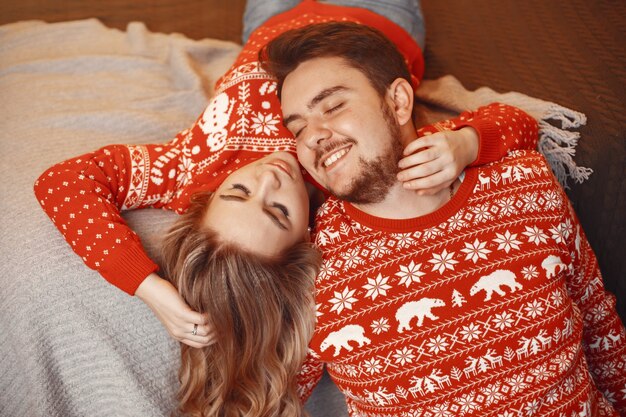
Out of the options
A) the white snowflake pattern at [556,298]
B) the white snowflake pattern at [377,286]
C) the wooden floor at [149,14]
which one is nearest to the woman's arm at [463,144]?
the white snowflake pattern at [377,286]

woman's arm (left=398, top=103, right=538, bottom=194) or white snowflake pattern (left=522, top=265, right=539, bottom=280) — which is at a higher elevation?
woman's arm (left=398, top=103, right=538, bottom=194)

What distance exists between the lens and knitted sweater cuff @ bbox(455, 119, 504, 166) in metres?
1.18

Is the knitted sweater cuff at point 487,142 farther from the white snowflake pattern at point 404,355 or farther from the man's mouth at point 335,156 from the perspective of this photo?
the white snowflake pattern at point 404,355

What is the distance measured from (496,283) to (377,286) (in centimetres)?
24

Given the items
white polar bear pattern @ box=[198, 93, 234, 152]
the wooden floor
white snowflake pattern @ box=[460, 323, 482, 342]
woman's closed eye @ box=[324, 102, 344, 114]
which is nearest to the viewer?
white snowflake pattern @ box=[460, 323, 482, 342]

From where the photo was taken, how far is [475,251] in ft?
3.52

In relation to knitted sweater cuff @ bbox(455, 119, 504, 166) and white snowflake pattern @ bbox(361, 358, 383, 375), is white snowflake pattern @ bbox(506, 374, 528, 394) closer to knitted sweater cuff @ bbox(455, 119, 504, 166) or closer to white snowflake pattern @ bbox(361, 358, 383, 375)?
white snowflake pattern @ bbox(361, 358, 383, 375)

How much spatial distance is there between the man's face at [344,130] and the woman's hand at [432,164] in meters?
0.05

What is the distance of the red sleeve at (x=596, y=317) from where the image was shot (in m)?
1.17

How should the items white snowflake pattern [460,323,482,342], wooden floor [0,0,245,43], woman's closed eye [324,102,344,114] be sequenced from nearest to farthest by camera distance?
white snowflake pattern [460,323,482,342] < woman's closed eye [324,102,344,114] < wooden floor [0,0,245,43]

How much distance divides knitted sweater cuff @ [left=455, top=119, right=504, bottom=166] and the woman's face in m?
0.42

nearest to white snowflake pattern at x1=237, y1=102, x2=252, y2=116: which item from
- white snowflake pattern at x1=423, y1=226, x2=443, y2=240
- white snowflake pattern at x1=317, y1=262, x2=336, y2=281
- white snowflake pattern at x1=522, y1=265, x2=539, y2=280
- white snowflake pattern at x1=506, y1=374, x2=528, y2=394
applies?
white snowflake pattern at x1=317, y1=262, x2=336, y2=281

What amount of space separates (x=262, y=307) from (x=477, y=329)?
1.49ft

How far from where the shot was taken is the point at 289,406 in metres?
1.18
